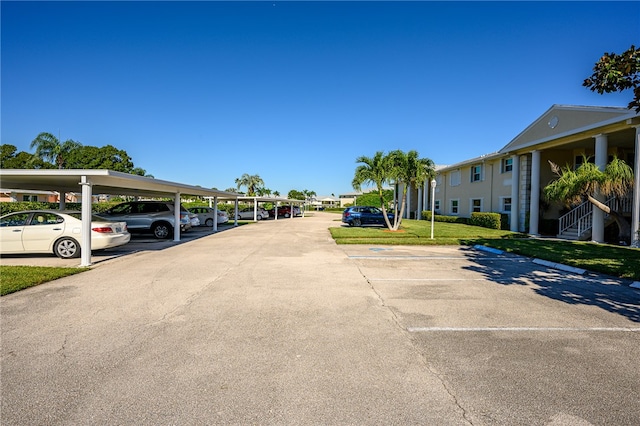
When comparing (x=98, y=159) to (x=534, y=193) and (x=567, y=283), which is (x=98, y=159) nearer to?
(x=534, y=193)

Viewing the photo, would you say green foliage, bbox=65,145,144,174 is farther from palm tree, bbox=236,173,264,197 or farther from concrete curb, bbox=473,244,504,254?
concrete curb, bbox=473,244,504,254

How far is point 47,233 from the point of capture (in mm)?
9984

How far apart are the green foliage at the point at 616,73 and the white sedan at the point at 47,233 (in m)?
12.5

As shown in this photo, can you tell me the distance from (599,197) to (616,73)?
475 inches

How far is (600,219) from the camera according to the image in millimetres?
14945

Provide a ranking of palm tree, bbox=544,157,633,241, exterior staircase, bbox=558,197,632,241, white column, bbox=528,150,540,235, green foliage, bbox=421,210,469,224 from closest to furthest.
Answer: palm tree, bbox=544,157,633,241
exterior staircase, bbox=558,197,632,241
white column, bbox=528,150,540,235
green foliage, bbox=421,210,469,224

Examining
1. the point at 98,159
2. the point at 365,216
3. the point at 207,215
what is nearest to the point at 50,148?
the point at 98,159

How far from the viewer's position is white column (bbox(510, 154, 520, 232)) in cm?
2016

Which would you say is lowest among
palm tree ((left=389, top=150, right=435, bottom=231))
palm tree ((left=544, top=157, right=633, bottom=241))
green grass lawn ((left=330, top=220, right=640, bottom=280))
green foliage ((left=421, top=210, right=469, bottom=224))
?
green grass lawn ((left=330, top=220, right=640, bottom=280))

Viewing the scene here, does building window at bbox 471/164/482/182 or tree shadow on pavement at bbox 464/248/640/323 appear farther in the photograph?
building window at bbox 471/164/482/182

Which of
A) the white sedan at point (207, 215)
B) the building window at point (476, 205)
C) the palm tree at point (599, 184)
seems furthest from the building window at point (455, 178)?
the white sedan at point (207, 215)

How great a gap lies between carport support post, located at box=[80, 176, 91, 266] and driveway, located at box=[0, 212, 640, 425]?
2.03 meters

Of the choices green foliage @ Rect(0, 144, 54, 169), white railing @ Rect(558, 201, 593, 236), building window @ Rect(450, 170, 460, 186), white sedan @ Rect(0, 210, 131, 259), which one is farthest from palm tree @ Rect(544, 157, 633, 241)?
green foliage @ Rect(0, 144, 54, 169)

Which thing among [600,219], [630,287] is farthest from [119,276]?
[600,219]
